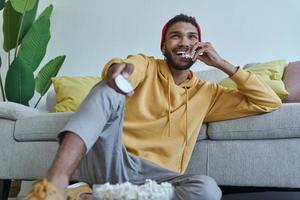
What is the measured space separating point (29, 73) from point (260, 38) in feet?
4.69

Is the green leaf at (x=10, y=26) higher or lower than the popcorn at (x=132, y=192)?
higher

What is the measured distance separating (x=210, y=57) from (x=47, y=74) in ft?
4.67

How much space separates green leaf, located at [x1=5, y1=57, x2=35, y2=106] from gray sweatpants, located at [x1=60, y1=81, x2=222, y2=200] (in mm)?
1291

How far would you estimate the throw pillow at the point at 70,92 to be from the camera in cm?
201

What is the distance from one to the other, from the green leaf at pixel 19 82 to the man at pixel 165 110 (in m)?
1.12

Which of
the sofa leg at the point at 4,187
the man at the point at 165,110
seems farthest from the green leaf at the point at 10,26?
the man at the point at 165,110

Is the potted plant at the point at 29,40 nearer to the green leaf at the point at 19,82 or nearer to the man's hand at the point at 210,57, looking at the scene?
the green leaf at the point at 19,82

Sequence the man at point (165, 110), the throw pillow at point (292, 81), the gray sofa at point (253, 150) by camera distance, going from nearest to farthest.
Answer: the man at point (165, 110), the gray sofa at point (253, 150), the throw pillow at point (292, 81)

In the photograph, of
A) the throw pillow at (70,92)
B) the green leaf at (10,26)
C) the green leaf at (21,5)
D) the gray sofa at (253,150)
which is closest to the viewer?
the gray sofa at (253,150)

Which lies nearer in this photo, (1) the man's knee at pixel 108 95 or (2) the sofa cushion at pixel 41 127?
A: (1) the man's knee at pixel 108 95

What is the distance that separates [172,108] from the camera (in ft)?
4.80

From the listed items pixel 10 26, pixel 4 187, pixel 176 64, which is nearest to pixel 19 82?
pixel 10 26

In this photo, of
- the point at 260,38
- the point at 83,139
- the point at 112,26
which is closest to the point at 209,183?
the point at 83,139

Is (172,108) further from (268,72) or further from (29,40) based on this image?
(29,40)
